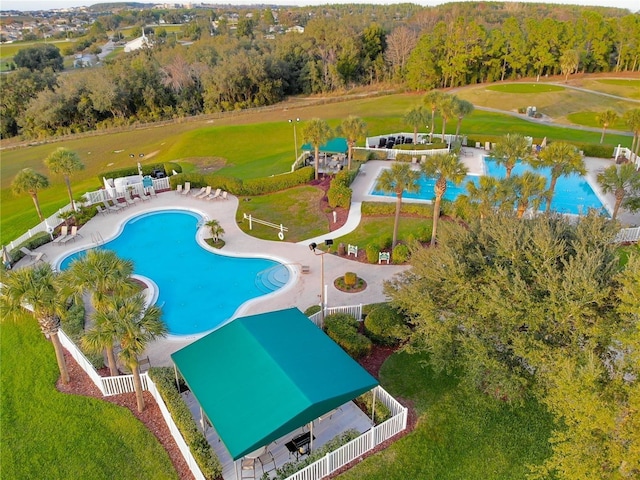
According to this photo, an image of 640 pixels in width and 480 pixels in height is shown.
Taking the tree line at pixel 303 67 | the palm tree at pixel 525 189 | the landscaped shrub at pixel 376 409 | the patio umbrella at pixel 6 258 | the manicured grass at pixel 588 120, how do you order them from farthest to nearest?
the tree line at pixel 303 67 → the manicured grass at pixel 588 120 → the patio umbrella at pixel 6 258 → the palm tree at pixel 525 189 → the landscaped shrub at pixel 376 409

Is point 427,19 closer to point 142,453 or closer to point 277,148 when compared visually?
point 277,148

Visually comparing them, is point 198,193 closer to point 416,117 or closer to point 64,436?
point 416,117

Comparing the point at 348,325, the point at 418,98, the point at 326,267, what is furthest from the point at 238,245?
the point at 418,98

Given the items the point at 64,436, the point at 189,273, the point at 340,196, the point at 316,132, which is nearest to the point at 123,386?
the point at 64,436

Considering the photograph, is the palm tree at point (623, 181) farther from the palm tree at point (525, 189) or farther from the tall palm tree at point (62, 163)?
the tall palm tree at point (62, 163)

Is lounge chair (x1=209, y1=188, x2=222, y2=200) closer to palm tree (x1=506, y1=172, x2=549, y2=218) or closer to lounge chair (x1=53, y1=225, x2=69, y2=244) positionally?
lounge chair (x1=53, y1=225, x2=69, y2=244)

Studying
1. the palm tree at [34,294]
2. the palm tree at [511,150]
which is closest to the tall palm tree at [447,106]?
the palm tree at [511,150]

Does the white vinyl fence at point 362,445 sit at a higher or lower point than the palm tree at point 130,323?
lower
